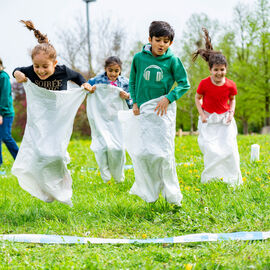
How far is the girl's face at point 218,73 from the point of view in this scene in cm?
519

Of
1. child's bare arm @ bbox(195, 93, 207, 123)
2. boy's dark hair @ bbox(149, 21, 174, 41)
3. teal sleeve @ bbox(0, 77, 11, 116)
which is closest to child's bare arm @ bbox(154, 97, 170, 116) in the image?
boy's dark hair @ bbox(149, 21, 174, 41)

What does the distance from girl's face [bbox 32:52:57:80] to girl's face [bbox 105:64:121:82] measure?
1.76 metres

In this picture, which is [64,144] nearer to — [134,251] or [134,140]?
[134,140]

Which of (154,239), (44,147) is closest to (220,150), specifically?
(154,239)

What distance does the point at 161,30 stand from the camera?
12.3 feet

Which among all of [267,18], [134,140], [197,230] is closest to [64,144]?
[134,140]

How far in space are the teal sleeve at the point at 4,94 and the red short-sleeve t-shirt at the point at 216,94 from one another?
3601 mm

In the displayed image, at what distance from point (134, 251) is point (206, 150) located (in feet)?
8.58

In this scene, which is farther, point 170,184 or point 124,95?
point 124,95

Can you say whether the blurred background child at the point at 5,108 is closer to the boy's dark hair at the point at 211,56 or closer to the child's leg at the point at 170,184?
the boy's dark hair at the point at 211,56

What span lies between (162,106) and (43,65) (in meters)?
1.32

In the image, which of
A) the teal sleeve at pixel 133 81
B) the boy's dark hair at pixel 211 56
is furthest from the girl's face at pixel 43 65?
the boy's dark hair at pixel 211 56

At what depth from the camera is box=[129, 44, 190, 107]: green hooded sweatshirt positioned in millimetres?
3871

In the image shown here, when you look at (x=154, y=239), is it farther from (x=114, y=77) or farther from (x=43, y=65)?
(x=114, y=77)
